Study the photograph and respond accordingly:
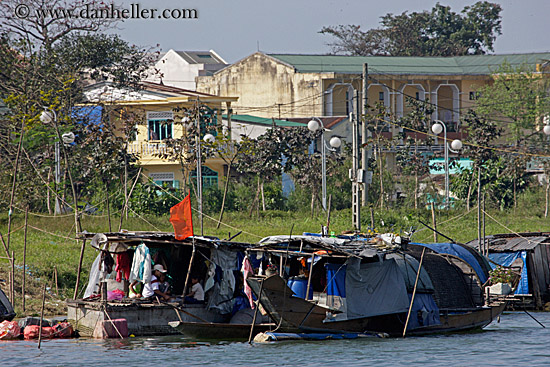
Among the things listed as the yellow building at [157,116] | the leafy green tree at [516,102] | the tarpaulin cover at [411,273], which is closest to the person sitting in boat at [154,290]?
the tarpaulin cover at [411,273]

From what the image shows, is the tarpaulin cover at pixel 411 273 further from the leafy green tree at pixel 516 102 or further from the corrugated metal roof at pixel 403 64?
the corrugated metal roof at pixel 403 64

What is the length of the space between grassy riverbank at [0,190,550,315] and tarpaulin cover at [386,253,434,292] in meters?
0.78

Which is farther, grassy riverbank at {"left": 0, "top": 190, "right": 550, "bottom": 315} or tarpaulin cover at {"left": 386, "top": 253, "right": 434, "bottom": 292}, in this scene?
grassy riverbank at {"left": 0, "top": 190, "right": 550, "bottom": 315}

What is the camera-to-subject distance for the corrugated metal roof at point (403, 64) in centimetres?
4122

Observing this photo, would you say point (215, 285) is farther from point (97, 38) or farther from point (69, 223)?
point (97, 38)

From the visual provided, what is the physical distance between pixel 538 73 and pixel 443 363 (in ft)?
104

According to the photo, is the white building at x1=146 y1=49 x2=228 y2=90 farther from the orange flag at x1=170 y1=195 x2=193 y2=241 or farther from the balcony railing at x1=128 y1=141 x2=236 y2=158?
the orange flag at x1=170 y1=195 x2=193 y2=241

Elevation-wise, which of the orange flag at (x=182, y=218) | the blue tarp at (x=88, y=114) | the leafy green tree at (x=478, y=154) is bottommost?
the orange flag at (x=182, y=218)

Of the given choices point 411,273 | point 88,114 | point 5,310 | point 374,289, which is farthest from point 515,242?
point 88,114

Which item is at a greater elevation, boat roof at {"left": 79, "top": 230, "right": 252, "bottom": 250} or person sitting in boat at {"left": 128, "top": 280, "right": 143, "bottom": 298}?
boat roof at {"left": 79, "top": 230, "right": 252, "bottom": 250}

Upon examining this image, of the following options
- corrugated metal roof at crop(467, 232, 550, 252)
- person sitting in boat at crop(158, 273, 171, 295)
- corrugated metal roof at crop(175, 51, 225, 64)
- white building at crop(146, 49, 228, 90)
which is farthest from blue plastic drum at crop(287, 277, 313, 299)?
corrugated metal roof at crop(175, 51, 225, 64)

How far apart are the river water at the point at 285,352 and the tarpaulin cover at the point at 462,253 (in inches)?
95.8

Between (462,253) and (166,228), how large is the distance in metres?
9.25

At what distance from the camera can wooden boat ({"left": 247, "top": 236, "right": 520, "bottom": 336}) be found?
14055mm
